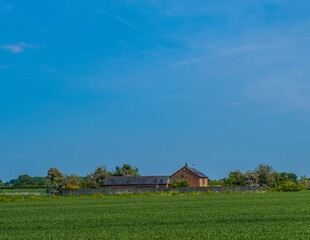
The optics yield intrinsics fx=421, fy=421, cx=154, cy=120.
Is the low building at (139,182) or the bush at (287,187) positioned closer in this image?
the bush at (287,187)

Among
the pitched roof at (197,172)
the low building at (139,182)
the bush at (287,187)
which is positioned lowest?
the bush at (287,187)

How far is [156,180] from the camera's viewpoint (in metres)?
94.4

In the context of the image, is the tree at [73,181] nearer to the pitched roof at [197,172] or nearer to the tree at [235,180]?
the pitched roof at [197,172]

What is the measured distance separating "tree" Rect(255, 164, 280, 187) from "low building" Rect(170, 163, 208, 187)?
13.4 meters

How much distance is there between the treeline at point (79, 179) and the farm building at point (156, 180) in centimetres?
571

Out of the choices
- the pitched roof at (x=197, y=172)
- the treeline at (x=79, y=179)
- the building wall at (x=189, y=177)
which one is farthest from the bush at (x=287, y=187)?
the treeline at (x=79, y=179)

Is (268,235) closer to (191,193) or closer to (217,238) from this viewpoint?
(217,238)

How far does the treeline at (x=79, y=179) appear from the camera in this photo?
89062mm

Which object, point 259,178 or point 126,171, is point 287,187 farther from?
point 126,171

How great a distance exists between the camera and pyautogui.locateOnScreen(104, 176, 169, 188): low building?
9375 cm

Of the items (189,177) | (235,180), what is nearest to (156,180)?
(189,177)

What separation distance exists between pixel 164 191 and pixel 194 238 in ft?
174

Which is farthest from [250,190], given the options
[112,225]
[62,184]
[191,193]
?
[112,225]

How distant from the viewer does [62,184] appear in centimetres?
8950
